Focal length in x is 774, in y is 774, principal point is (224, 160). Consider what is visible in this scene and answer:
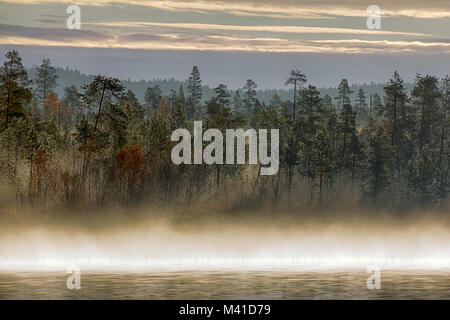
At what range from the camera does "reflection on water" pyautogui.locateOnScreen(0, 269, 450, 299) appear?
58094 millimetres

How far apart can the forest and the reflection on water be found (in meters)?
43.5

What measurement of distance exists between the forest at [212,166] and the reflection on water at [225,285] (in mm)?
43545

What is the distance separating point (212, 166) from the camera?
137375mm

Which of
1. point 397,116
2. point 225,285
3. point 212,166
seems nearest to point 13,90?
Answer: point 212,166

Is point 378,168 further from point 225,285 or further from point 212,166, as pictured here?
point 225,285

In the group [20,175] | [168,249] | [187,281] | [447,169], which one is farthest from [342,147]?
[187,281]

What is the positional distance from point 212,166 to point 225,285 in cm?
7302

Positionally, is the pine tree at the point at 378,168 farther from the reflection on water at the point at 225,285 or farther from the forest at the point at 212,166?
the reflection on water at the point at 225,285

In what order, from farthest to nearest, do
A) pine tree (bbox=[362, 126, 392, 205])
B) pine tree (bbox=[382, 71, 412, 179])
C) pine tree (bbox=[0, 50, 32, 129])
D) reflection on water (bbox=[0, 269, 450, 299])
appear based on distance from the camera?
pine tree (bbox=[382, 71, 412, 179]), pine tree (bbox=[362, 126, 392, 205]), pine tree (bbox=[0, 50, 32, 129]), reflection on water (bbox=[0, 269, 450, 299])

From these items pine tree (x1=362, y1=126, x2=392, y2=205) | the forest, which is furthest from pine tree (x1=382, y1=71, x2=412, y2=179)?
pine tree (x1=362, y1=126, x2=392, y2=205)

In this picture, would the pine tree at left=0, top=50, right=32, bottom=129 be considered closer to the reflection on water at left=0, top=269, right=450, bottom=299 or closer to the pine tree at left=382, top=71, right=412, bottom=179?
the reflection on water at left=0, top=269, right=450, bottom=299

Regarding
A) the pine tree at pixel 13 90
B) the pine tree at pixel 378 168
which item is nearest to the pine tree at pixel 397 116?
the pine tree at pixel 378 168

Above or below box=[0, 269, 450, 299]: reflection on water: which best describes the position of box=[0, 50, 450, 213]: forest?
above

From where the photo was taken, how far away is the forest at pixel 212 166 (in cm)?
11881
